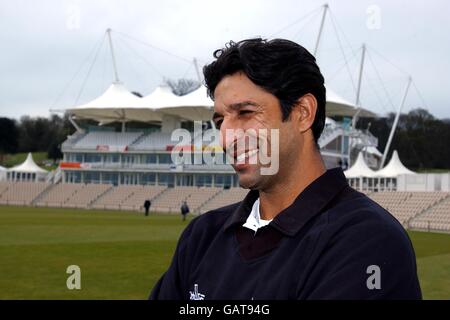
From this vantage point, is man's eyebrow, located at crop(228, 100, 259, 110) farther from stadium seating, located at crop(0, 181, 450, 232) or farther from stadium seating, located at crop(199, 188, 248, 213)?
stadium seating, located at crop(199, 188, 248, 213)

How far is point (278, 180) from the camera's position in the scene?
230 cm

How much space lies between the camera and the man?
194 cm

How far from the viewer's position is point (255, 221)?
2408 mm

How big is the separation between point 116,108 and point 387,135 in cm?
4885

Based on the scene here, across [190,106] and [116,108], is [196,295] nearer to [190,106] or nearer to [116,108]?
[190,106]

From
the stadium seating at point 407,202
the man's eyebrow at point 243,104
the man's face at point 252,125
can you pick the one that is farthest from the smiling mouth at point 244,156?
the stadium seating at point 407,202

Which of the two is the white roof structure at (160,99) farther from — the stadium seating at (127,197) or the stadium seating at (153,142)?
the stadium seating at (127,197)

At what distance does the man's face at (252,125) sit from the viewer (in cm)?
226

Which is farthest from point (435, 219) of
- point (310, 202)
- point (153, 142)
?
point (153, 142)

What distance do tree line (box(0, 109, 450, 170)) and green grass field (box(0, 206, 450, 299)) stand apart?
52301 millimetres

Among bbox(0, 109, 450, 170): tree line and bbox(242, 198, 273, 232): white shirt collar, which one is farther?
bbox(0, 109, 450, 170): tree line

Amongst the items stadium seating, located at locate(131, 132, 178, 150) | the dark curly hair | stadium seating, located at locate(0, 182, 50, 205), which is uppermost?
the dark curly hair

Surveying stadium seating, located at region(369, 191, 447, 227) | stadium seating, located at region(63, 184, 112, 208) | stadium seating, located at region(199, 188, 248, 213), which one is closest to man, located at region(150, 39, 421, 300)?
stadium seating, located at region(369, 191, 447, 227)

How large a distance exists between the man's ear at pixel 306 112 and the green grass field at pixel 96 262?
9323mm
